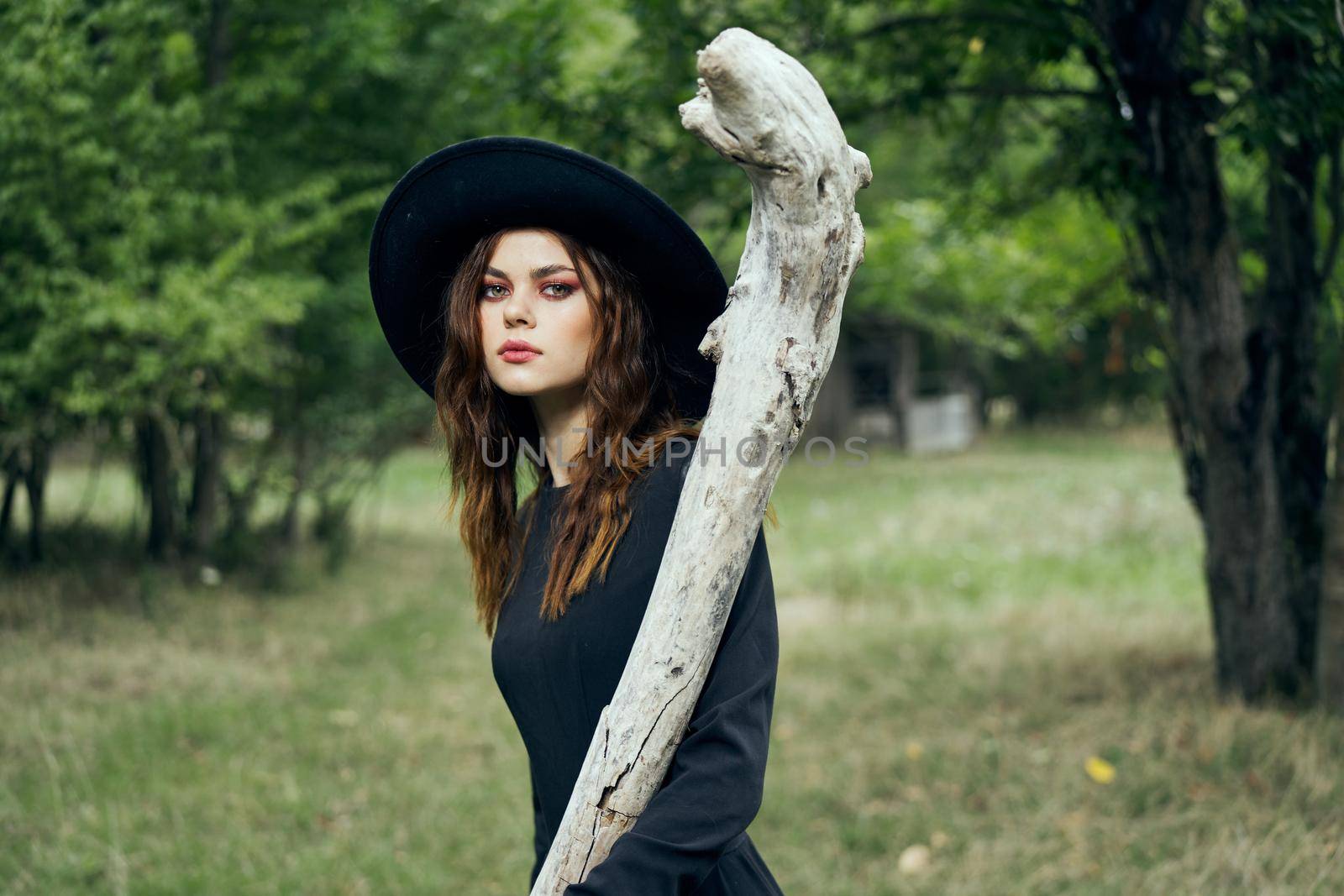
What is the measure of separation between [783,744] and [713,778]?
4120mm

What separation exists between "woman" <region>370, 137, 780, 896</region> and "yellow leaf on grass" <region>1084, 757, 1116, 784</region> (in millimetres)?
3047

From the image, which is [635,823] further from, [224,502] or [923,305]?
[923,305]

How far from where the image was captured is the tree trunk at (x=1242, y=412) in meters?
4.30

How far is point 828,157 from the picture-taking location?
52.5 inches

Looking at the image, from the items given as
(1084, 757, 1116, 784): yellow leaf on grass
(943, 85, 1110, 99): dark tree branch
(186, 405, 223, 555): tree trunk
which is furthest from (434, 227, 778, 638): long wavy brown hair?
(186, 405, 223, 555): tree trunk

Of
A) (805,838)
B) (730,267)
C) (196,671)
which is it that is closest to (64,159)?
(196,671)

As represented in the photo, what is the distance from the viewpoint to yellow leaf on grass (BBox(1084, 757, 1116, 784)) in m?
4.30

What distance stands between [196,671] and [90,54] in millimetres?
3580

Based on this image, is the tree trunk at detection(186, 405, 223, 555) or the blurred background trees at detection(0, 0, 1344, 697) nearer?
the blurred background trees at detection(0, 0, 1344, 697)

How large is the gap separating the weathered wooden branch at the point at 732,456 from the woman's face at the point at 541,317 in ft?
1.00

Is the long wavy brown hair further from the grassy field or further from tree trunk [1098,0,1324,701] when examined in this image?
tree trunk [1098,0,1324,701]

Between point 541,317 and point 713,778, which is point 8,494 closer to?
point 541,317

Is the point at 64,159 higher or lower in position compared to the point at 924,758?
higher

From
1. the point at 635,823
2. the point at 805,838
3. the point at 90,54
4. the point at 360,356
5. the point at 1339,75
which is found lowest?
the point at 805,838
